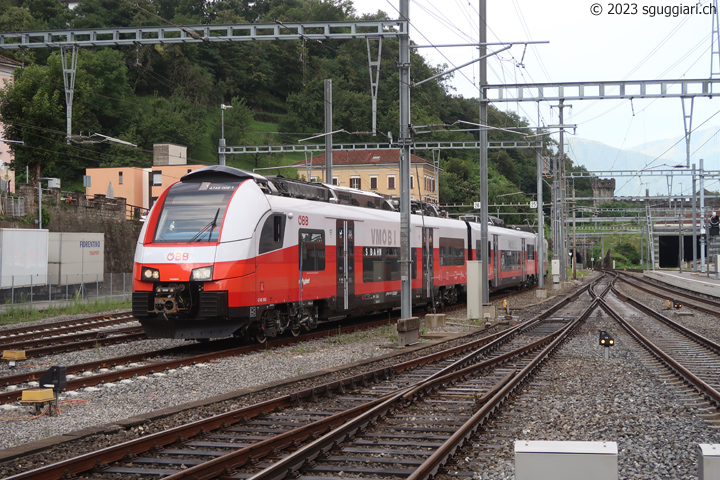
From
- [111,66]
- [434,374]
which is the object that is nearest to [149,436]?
[434,374]

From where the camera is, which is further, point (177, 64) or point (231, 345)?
point (177, 64)

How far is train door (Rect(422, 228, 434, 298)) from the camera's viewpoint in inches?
1026

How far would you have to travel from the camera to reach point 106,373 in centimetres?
1207

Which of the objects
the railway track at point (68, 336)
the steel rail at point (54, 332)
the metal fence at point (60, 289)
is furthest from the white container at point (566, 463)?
the metal fence at point (60, 289)

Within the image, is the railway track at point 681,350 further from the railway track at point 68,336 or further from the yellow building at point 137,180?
the yellow building at point 137,180

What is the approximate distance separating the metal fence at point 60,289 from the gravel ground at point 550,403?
14032mm

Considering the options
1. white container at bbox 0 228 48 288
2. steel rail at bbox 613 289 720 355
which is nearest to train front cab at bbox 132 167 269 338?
steel rail at bbox 613 289 720 355

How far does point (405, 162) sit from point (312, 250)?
317 centimetres

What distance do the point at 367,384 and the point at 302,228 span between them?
640cm

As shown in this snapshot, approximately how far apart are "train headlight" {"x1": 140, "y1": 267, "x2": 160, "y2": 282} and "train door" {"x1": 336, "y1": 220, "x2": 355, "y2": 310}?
18.8ft

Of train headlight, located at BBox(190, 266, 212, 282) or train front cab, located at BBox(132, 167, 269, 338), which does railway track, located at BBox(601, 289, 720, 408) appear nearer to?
train front cab, located at BBox(132, 167, 269, 338)

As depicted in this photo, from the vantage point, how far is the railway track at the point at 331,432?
271 inches

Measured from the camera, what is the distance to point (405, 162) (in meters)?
18.4

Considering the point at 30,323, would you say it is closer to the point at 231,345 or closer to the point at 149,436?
the point at 231,345
